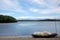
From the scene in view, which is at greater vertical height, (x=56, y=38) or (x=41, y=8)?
(x=41, y=8)

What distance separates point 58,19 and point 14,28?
1500 mm

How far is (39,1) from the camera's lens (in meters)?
9.75

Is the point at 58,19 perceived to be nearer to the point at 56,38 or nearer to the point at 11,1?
the point at 56,38

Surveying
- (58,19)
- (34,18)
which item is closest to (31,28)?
(34,18)

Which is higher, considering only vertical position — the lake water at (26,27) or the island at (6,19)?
the island at (6,19)

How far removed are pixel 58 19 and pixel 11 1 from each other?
167 cm

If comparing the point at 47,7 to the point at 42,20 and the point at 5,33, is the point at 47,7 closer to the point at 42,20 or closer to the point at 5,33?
the point at 42,20

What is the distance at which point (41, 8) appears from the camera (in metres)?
9.78

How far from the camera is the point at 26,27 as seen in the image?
9812 mm

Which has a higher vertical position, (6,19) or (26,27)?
(6,19)

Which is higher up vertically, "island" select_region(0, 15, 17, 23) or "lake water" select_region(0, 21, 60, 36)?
"island" select_region(0, 15, 17, 23)

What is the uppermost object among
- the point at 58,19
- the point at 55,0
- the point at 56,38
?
the point at 55,0

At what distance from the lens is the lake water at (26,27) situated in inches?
384

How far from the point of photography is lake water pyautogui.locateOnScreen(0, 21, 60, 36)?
32.0 ft
